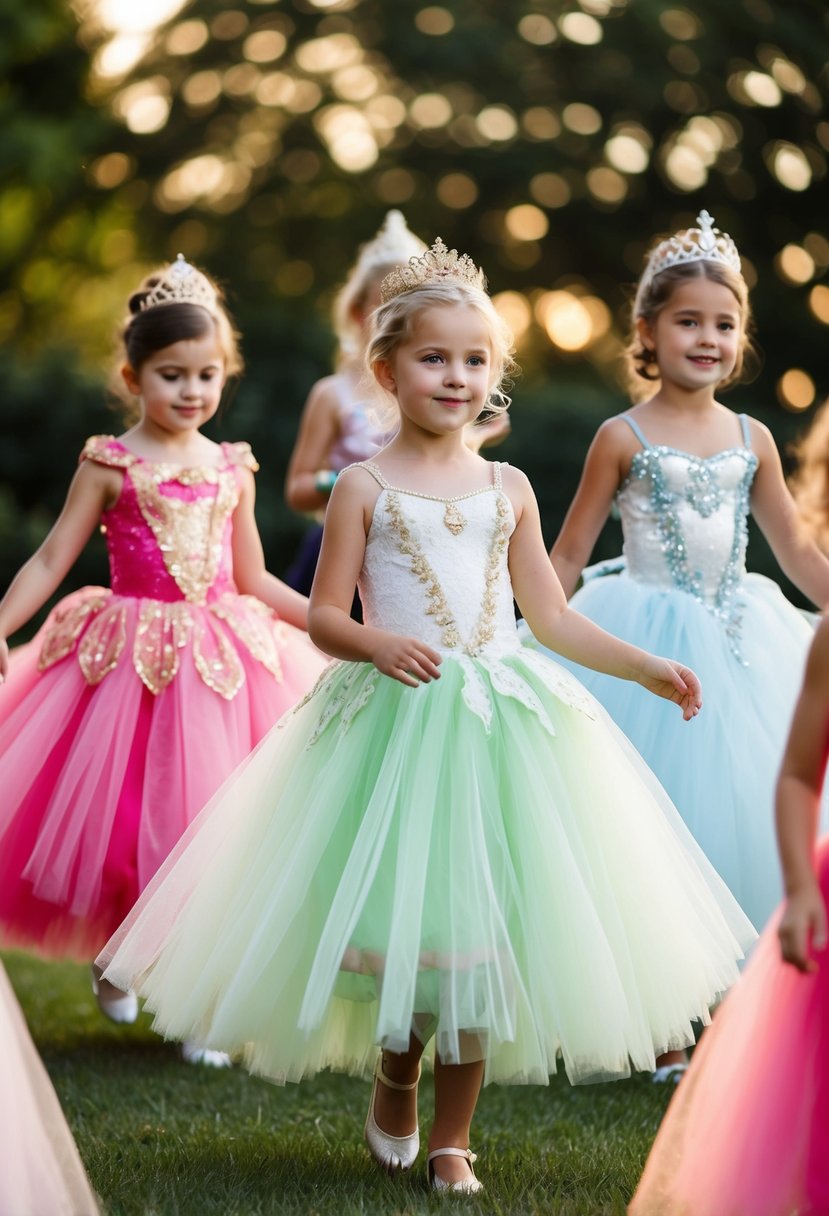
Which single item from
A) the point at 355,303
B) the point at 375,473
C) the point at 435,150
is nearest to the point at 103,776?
the point at 375,473

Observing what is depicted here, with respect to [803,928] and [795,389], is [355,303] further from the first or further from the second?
[795,389]

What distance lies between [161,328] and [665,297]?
64.7 inches

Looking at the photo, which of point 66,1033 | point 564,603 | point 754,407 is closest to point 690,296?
point 564,603

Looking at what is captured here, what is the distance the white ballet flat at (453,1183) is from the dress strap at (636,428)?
2.41 metres

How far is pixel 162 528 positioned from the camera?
5.51 meters

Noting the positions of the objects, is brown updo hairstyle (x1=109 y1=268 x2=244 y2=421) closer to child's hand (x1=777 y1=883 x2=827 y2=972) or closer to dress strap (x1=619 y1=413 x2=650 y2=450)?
dress strap (x1=619 y1=413 x2=650 y2=450)

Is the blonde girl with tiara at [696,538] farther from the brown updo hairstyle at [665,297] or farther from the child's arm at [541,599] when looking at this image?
the child's arm at [541,599]

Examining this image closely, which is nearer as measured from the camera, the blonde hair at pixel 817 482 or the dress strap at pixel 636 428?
the blonde hair at pixel 817 482

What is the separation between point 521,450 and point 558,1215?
9394 millimetres

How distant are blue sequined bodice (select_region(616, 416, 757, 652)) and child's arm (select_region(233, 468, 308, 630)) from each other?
3.82 ft

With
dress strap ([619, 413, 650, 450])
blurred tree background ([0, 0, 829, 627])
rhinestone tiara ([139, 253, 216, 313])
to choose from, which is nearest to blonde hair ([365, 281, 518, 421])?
dress strap ([619, 413, 650, 450])

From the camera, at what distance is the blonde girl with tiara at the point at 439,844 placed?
3.60 metres

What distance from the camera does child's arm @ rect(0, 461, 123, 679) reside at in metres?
5.15

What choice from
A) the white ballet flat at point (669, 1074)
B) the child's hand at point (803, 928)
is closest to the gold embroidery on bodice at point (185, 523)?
the white ballet flat at point (669, 1074)
